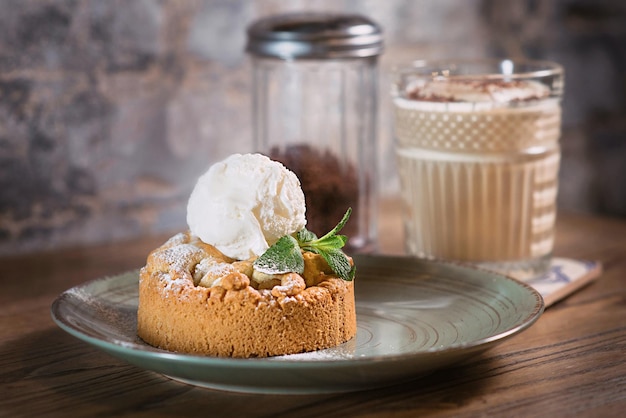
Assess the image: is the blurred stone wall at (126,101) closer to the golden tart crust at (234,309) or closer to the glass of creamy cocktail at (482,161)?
the glass of creamy cocktail at (482,161)

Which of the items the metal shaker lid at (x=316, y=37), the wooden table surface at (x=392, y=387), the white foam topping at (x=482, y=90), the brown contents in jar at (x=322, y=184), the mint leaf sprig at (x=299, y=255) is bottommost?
the wooden table surface at (x=392, y=387)

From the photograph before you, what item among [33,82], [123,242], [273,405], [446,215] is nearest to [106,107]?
[33,82]

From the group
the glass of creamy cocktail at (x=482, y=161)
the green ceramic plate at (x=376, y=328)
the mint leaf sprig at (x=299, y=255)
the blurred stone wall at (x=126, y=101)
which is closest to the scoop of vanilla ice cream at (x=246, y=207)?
the mint leaf sprig at (x=299, y=255)

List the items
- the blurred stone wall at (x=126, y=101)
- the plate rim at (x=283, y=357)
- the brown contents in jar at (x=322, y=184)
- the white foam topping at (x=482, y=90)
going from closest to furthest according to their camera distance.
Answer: the plate rim at (x=283, y=357) → the white foam topping at (x=482, y=90) → the brown contents in jar at (x=322, y=184) → the blurred stone wall at (x=126, y=101)

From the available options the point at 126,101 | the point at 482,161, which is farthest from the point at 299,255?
the point at 126,101

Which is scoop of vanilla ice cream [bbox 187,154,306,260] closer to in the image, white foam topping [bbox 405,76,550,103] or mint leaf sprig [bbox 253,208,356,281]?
mint leaf sprig [bbox 253,208,356,281]

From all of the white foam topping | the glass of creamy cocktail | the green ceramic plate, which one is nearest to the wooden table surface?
the green ceramic plate

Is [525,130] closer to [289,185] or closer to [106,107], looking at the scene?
[289,185]

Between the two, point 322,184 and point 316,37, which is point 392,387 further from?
point 316,37
